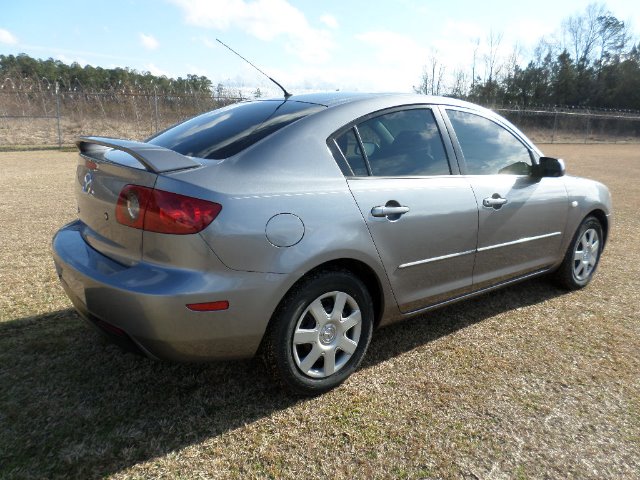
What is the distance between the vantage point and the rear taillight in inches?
82.0

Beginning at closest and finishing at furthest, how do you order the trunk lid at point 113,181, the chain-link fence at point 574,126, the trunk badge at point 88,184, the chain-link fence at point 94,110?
the trunk lid at point 113,181
the trunk badge at point 88,184
the chain-link fence at point 94,110
the chain-link fence at point 574,126

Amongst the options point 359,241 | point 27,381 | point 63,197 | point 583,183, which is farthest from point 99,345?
point 63,197

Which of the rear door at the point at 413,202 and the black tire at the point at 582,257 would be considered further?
the black tire at the point at 582,257

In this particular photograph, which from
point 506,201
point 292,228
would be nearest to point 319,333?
point 292,228

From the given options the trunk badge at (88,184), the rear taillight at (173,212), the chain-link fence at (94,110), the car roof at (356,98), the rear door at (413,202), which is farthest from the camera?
the chain-link fence at (94,110)

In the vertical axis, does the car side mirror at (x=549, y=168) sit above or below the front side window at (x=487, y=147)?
below

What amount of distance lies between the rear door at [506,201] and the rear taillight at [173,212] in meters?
1.81

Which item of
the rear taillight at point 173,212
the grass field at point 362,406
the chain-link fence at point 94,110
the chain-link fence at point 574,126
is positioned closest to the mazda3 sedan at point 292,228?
the rear taillight at point 173,212

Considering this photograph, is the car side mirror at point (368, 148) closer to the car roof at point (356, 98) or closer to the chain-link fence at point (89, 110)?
the car roof at point (356, 98)

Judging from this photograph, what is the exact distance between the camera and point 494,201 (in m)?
3.25

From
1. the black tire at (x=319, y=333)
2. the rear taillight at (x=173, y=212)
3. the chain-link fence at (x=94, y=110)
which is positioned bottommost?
the black tire at (x=319, y=333)

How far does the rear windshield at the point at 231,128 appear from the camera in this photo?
8.08 feet

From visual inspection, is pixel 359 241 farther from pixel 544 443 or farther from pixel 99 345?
pixel 99 345

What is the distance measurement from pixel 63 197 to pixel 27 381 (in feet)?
20.2
